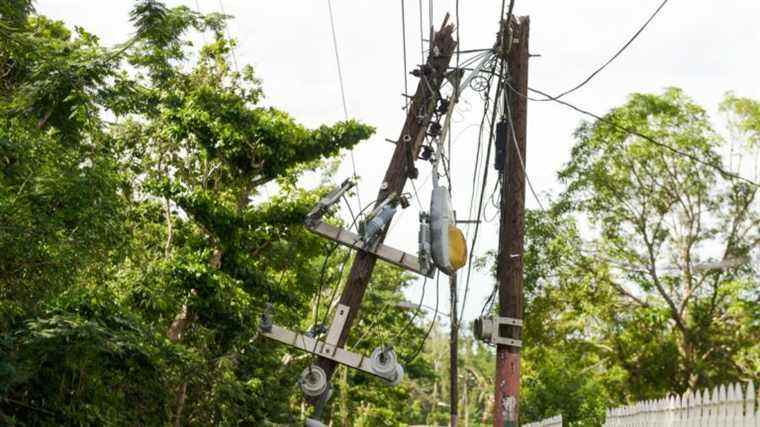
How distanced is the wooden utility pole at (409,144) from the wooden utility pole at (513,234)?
0.85m

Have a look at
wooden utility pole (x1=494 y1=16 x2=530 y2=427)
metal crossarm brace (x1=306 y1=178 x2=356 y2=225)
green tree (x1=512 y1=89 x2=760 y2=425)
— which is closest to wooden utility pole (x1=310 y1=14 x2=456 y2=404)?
metal crossarm brace (x1=306 y1=178 x2=356 y2=225)

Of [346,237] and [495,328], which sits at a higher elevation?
[346,237]

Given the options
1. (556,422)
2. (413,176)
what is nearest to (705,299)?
(556,422)

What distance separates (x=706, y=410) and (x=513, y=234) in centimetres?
356

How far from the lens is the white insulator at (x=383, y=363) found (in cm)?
1049

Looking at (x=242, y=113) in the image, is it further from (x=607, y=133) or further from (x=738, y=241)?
(x=738, y=241)

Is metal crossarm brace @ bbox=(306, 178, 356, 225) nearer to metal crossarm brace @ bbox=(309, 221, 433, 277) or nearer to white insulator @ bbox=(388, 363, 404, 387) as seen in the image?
metal crossarm brace @ bbox=(309, 221, 433, 277)

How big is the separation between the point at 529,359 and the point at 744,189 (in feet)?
27.1

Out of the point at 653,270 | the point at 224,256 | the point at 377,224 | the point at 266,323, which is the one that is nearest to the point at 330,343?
the point at 266,323

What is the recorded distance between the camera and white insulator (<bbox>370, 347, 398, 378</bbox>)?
1049 centimetres

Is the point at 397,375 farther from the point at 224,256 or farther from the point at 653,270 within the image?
the point at 653,270

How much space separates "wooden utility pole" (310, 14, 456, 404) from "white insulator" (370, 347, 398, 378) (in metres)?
0.46

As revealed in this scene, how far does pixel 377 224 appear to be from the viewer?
10.6 meters

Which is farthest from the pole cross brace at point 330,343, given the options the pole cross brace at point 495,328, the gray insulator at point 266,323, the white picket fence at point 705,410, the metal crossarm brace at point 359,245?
the white picket fence at point 705,410
